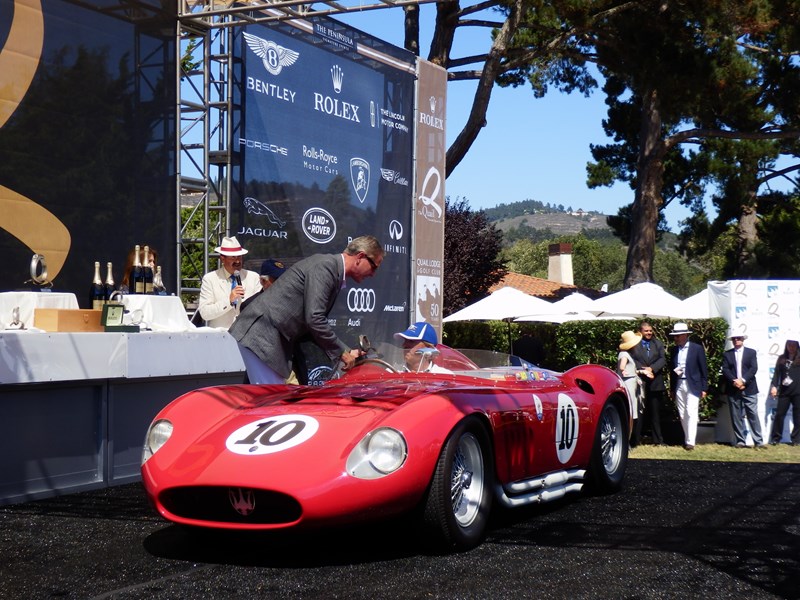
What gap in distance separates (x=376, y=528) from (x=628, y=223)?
27.5m

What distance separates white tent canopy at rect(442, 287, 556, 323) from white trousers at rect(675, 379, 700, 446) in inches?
161

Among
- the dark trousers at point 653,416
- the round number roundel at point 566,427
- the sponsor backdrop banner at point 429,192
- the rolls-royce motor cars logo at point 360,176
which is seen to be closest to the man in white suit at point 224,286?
the round number roundel at point 566,427

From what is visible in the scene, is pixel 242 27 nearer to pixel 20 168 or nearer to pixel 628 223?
pixel 20 168

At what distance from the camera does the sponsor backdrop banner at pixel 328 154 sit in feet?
38.3

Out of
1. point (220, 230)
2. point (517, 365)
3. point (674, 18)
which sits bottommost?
point (517, 365)

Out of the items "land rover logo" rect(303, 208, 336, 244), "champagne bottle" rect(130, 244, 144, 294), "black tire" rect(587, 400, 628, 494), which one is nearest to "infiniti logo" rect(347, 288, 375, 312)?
"land rover logo" rect(303, 208, 336, 244)

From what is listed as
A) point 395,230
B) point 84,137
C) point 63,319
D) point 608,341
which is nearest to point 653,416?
point 608,341

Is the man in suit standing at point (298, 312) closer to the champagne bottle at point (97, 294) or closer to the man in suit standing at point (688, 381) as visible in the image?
the champagne bottle at point (97, 294)

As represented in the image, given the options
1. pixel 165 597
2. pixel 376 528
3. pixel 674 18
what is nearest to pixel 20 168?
pixel 376 528

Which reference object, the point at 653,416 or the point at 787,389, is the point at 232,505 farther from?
the point at 787,389

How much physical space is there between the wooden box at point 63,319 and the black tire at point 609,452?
353 centimetres

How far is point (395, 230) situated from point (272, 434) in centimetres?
1019

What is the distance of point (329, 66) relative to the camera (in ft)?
42.5

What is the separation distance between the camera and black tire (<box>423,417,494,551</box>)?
464 centimetres
